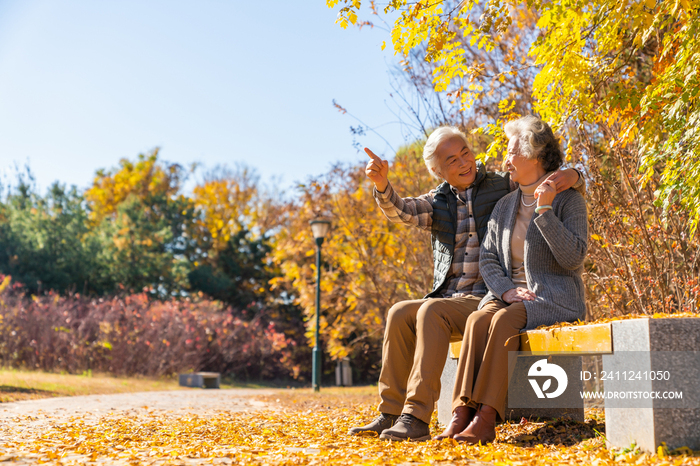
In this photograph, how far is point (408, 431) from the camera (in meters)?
2.84

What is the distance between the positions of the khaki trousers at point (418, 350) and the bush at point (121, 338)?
31.0 ft

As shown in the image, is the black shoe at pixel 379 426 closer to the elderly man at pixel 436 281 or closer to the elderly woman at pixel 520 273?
the elderly man at pixel 436 281

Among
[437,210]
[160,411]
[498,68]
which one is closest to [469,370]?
[437,210]

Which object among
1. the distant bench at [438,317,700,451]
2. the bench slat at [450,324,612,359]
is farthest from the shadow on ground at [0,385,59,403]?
the distant bench at [438,317,700,451]

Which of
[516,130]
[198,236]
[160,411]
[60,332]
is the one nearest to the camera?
[516,130]

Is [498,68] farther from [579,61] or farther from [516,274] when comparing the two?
[516,274]

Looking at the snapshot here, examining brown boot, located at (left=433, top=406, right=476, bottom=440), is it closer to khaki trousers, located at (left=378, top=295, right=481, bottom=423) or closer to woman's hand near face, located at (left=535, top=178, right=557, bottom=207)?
khaki trousers, located at (left=378, top=295, right=481, bottom=423)

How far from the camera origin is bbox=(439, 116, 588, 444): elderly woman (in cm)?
274

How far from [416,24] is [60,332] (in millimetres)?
10500

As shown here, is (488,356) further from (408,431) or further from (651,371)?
(651,371)

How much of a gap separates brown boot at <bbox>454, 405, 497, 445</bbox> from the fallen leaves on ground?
51mm

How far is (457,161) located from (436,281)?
0.71 m

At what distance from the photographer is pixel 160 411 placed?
532cm

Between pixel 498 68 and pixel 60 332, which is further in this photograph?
pixel 60 332
